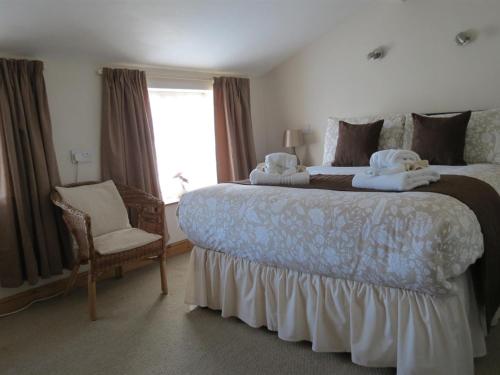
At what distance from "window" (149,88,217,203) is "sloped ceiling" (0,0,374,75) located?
36cm

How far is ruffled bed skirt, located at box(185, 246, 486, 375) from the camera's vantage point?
1417 mm

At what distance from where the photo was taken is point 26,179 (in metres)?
2.59

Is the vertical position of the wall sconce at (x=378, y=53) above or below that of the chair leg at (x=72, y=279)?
above

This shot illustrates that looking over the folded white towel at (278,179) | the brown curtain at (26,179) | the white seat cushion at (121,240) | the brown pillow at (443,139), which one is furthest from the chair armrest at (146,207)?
the brown pillow at (443,139)

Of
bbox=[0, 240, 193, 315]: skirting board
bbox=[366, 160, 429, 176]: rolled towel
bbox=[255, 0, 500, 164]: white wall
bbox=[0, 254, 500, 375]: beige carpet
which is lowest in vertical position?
bbox=[0, 254, 500, 375]: beige carpet

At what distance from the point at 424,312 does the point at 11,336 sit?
2.34 meters

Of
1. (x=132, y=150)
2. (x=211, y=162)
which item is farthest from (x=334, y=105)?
(x=132, y=150)

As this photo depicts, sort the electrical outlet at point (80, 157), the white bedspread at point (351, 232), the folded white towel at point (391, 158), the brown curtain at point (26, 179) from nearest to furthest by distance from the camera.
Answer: the white bedspread at point (351, 232), the folded white towel at point (391, 158), the brown curtain at point (26, 179), the electrical outlet at point (80, 157)

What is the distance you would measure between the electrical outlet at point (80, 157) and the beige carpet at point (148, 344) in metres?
1.08

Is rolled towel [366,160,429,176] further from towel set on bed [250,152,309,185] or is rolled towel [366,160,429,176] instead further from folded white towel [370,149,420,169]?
towel set on bed [250,152,309,185]

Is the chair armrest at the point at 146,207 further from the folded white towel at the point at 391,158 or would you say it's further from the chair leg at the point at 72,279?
the folded white towel at the point at 391,158

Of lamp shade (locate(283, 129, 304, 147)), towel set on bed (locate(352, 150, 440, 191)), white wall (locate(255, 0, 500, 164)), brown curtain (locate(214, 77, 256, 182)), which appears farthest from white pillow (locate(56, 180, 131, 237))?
white wall (locate(255, 0, 500, 164))

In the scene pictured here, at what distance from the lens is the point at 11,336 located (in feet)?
7.38

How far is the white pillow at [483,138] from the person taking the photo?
2602 mm
